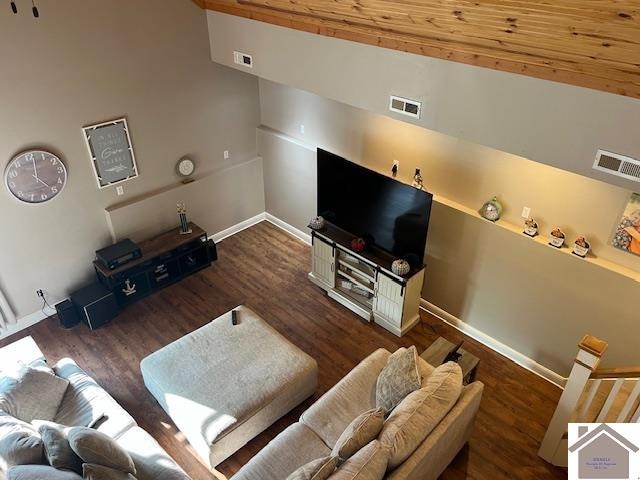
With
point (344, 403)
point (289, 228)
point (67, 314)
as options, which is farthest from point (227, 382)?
point (289, 228)

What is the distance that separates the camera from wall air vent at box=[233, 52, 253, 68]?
4884mm

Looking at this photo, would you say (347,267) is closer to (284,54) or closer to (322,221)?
(322,221)

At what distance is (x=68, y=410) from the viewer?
362 cm

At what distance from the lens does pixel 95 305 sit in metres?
4.95

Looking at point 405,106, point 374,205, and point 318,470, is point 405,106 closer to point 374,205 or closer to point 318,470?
point 374,205

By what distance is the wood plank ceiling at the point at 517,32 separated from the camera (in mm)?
2234

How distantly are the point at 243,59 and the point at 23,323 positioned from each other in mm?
3647

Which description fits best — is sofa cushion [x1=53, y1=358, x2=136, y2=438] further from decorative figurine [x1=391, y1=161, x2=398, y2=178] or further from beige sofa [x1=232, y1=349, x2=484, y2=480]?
decorative figurine [x1=391, y1=161, x2=398, y2=178]

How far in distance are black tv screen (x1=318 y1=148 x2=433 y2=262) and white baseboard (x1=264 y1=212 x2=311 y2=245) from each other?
114cm

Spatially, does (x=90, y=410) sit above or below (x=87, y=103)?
below

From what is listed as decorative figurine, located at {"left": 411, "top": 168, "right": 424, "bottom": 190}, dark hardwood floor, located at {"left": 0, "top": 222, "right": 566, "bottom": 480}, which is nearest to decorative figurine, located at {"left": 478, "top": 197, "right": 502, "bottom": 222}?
Answer: decorative figurine, located at {"left": 411, "top": 168, "right": 424, "bottom": 190}

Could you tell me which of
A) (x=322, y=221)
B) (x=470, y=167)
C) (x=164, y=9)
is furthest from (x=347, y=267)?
(x=164, y=9)

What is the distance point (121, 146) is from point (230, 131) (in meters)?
1.42

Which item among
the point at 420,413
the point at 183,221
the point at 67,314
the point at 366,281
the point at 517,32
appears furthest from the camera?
the point at 183,221
